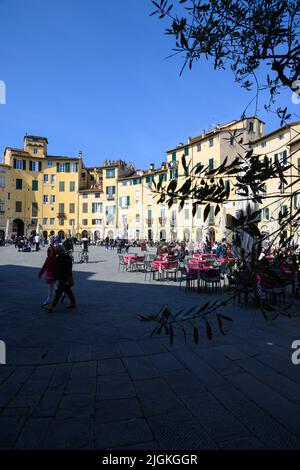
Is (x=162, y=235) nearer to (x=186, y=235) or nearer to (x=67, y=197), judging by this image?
(x=186, y=235)

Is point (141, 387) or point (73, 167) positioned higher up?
point (73, 167)

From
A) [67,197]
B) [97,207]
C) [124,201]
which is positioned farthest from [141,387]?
[67,197]

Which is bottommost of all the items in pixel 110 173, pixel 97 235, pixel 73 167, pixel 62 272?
pixel 62 272

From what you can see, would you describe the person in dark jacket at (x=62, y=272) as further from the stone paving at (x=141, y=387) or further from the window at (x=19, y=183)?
the window at (x=19, y=183)

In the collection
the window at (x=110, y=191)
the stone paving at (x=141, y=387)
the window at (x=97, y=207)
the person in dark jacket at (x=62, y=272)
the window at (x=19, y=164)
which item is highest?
the window at (x=19, y=164)

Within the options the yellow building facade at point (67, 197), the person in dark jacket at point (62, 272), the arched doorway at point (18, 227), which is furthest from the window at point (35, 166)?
the person in dark jacket at point (62, 272)

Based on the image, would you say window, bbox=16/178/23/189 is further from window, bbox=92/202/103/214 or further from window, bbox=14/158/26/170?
window, bbox=92/202/103/214

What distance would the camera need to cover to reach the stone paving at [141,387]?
2.53m

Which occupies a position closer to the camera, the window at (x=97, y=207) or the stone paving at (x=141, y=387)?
the stone paving at (x=141, y=387)

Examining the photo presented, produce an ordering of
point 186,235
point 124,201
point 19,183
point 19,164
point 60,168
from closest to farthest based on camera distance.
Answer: point 186,235 → point 124,201 → point 19,164 → point 19,183 → point 60,168

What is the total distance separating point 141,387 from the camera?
3.40m

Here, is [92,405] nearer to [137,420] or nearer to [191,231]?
[137,420]

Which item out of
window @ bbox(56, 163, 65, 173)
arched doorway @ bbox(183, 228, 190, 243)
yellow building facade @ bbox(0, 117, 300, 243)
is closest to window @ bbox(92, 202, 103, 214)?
yellow building facade @ bbox(0, 117, 300, 243)

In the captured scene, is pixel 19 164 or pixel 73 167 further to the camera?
pixel 73 167
